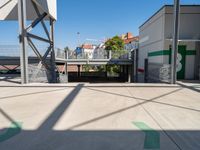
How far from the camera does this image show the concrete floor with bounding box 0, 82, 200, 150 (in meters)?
3.14

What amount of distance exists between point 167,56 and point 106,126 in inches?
415

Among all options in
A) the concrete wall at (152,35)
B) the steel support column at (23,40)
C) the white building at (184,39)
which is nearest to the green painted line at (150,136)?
the steel support column at (23,40)

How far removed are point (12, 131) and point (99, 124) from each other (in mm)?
1635

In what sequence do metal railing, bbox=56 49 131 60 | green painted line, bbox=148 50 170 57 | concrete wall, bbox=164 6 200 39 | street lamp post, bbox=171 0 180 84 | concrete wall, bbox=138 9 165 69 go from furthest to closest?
metal railing, bbox=56 49 131 60 < concrete wall, bbox=138 9 165 69 < green painted line, bbox=148 50 170 57 < concrete wall, bbox=164 6 200 39 < street lamp post, bbox=171 0 180 84

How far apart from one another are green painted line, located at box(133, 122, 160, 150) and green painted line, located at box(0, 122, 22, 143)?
2.27 metres

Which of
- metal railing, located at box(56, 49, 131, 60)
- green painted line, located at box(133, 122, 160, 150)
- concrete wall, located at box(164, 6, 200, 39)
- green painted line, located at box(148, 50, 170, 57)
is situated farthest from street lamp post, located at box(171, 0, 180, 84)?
metal railing, located at box(56, 49, 131, 60)

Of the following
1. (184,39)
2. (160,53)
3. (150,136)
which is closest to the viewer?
(150,136)

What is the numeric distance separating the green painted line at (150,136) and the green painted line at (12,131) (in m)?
2.27

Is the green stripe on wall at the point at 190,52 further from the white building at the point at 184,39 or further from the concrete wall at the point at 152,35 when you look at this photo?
the concrete wall at the point at 152,35

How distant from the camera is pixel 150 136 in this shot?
3.46m

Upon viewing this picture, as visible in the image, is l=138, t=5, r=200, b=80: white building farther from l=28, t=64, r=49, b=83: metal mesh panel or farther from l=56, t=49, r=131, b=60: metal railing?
l=56, t=49, r=131, b=60: metal railing

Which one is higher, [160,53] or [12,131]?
[160,53]

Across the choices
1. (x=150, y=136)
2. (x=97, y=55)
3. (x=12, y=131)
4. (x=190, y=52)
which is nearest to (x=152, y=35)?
(x=190, y=52)

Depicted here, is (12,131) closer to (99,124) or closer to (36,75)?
(99,124)
